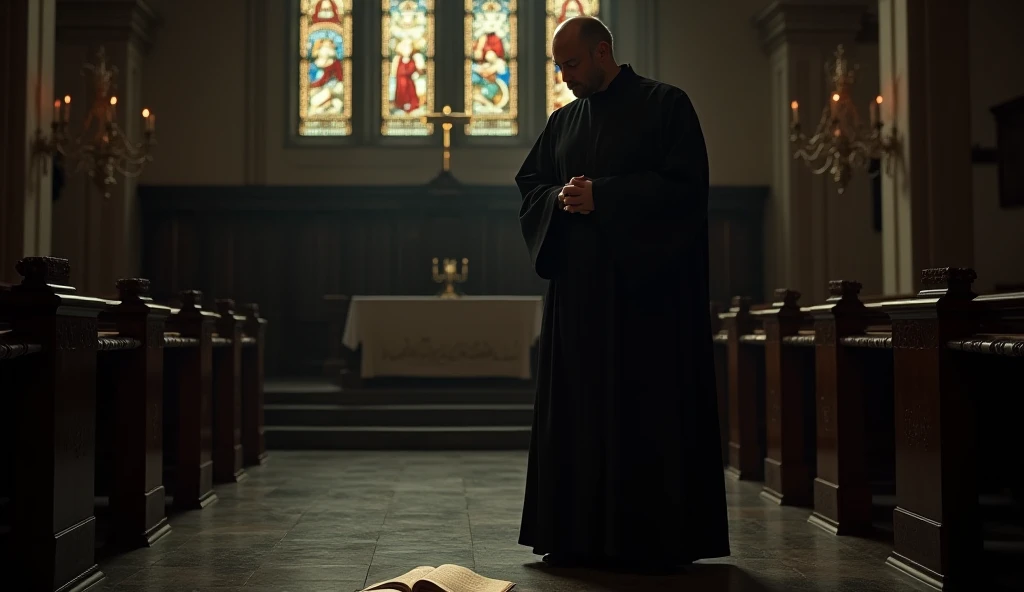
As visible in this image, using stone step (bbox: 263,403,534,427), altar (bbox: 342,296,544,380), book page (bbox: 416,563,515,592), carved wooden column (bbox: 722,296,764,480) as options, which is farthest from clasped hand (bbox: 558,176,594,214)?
altar (bbox: 342,296,544,380)

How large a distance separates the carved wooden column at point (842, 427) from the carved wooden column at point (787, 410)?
74 cm

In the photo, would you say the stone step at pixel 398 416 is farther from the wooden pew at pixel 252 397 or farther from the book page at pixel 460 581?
the book page at pixel 460 581

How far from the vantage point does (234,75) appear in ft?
45.8

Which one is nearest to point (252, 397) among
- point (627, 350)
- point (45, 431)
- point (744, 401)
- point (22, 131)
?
point (22, 131)

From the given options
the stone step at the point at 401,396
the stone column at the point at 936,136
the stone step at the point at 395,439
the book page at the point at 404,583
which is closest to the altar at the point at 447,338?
the stone step at the point at 401,396

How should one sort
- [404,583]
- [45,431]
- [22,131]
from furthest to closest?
[22,131], [45,431], [404,583]

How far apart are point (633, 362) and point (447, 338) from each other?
6.70m

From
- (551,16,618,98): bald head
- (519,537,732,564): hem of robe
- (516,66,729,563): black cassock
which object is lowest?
(519,537,732,564): hem of robe

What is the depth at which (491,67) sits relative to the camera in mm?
14320

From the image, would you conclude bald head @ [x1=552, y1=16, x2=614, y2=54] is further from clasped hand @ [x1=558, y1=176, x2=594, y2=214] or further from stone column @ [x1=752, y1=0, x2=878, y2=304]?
stone column @ [x1=752, y1=0, x2=878, y2=304]

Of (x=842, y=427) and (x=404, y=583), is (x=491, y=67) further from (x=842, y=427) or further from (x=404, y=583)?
(x=404, y=583)

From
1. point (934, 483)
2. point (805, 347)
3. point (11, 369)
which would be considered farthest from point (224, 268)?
point (934, 483)

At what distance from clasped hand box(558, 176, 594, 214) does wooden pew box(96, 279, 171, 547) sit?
210 cm

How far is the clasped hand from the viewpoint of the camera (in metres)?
4.00
